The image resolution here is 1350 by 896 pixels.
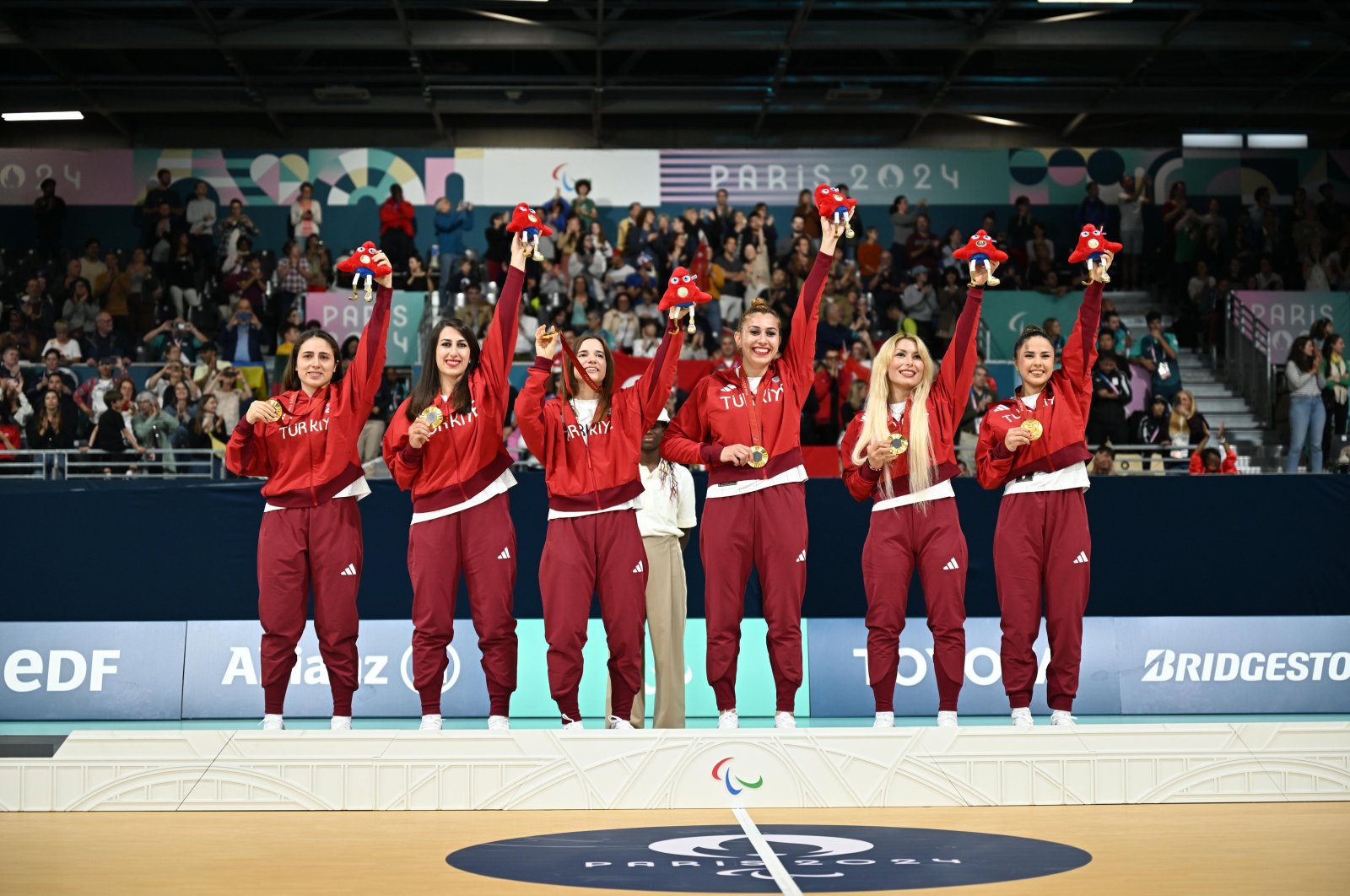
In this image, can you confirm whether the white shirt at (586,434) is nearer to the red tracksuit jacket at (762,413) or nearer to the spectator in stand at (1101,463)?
the red tracksuit jacket at (762,413)

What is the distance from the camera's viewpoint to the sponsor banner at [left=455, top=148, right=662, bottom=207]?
21922 mm

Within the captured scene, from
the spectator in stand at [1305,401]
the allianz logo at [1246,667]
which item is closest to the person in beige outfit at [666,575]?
the allianz logo at [1246,667]

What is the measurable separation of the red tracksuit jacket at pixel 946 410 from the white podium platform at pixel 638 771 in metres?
1.36

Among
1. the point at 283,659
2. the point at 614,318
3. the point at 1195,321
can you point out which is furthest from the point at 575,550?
the point at 1195,321

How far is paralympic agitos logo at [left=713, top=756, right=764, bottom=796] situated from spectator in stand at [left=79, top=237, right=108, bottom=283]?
52.3ft

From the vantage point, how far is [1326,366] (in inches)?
603

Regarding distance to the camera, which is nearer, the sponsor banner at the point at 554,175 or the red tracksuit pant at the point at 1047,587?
the red tracksuit pant at the point at 1047,587

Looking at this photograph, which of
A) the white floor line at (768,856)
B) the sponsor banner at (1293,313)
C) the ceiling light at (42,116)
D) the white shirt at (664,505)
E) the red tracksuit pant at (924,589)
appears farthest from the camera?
the ceiling light at (42,116)

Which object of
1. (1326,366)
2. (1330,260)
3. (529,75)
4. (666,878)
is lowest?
(666,878)

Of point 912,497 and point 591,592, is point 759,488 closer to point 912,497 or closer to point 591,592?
point 912,497

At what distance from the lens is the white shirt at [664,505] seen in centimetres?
834

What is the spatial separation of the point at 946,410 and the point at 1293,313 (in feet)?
40.6

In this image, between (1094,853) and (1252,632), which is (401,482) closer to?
(1094,853)

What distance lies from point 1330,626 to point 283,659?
742 cm
